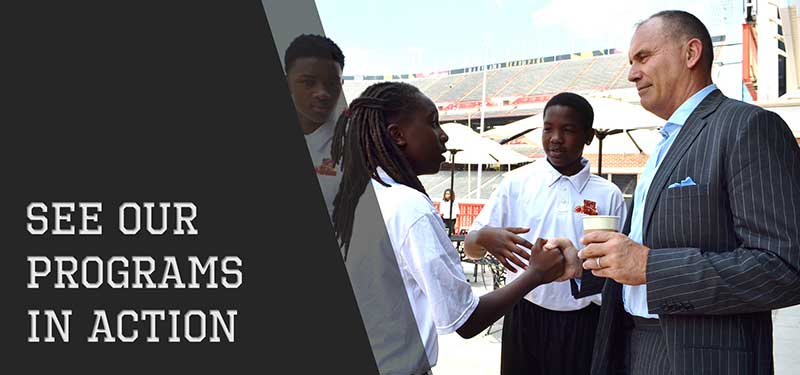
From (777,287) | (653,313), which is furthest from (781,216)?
(653,313)

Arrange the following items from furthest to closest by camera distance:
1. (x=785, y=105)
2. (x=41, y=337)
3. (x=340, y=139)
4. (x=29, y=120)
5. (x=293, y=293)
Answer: (x=785, y=105) → (x=29, y=120) → (x=41, y=337) → (x=293, y=293) → (x=340, y=139)

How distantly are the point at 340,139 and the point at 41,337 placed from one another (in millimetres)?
1650

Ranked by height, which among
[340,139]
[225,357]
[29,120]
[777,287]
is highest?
[29,120]

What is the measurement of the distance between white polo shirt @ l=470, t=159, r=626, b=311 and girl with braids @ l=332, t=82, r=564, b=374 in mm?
797

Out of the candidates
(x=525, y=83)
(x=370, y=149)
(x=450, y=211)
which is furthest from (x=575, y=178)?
(x=525, y=83)

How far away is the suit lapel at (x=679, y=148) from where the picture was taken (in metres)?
1.55

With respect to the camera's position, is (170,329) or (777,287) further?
(170,329)

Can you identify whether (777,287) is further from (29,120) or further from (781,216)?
(29,120)

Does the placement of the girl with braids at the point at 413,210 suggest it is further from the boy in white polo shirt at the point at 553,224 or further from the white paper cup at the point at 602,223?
the boy in white polo shirt at the point at 553,224

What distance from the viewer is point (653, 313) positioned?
153 cm

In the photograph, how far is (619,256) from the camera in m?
1.51

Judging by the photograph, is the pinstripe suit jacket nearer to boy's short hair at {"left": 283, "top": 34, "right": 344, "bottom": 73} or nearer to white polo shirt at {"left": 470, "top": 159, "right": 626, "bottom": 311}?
white polo shirt at {"left": 470, "top": 159, "right": 626, "bottom": 311}

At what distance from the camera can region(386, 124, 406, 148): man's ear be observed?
162 centimetres

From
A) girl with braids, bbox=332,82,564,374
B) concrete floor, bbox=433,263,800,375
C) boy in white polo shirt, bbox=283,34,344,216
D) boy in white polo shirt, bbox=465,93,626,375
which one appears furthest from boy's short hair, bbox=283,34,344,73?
concrete floor, bbox=433,263,800,375
